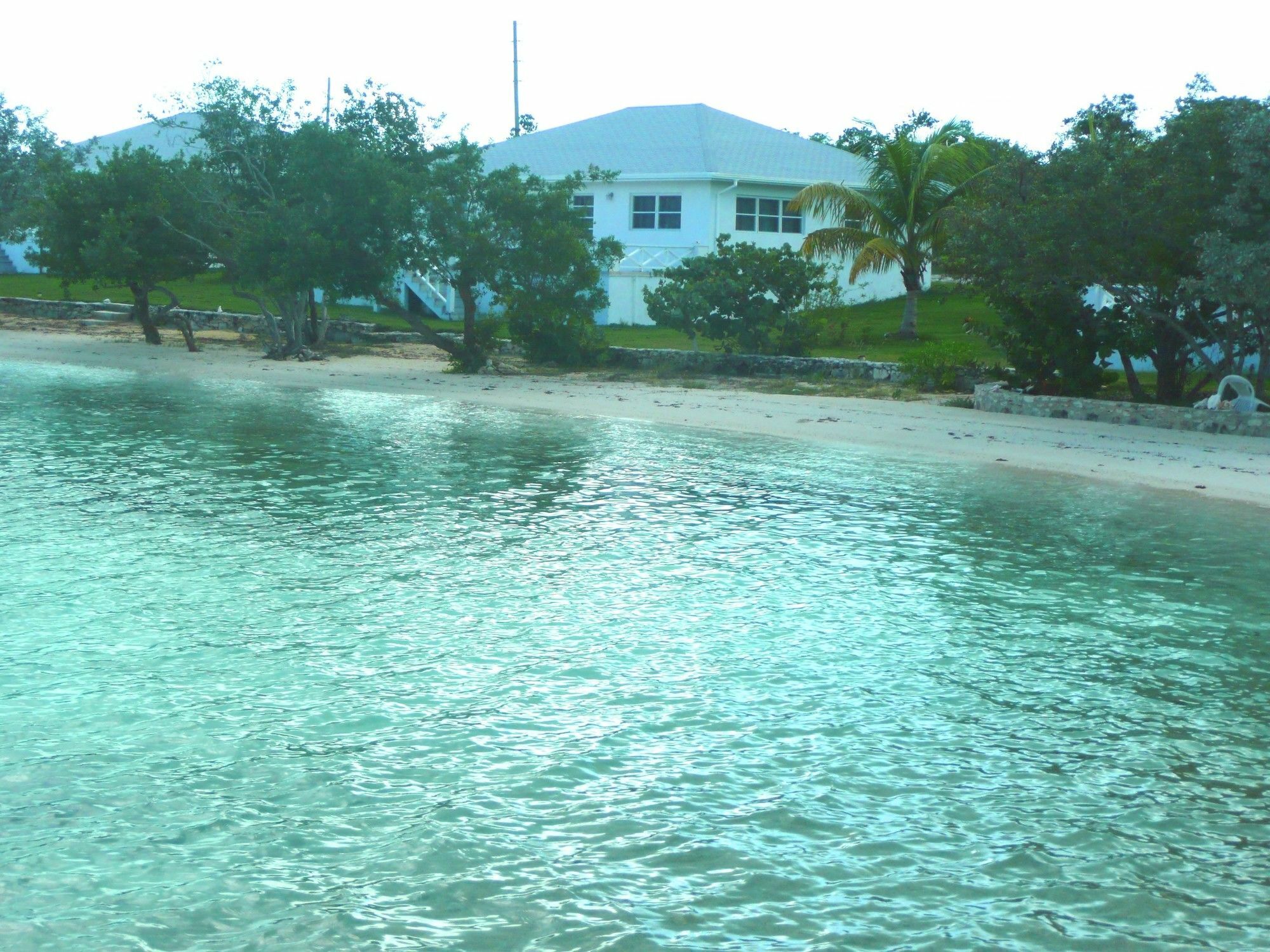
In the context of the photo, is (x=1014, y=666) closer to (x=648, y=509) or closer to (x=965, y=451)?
(x=648, y=509)

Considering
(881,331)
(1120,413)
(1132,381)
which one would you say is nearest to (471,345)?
(881,331)

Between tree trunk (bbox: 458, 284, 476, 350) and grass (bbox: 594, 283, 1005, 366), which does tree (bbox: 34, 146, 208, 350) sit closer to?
tree trunk (bbox: 458, 284, 476, 350)

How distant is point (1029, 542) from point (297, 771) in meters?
8.39

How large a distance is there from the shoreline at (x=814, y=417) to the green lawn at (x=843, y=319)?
2968mm

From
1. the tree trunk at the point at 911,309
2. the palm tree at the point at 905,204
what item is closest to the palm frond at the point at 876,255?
the palm tree at the point at 905,204

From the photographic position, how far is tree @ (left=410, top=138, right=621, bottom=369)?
27.5 meters

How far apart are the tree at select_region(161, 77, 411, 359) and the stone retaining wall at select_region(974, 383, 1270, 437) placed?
41.5 ft

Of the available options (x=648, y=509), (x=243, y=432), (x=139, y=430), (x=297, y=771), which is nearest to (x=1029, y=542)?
(x=648, y=509)

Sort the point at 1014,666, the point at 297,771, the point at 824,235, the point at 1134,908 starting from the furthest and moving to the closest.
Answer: the point at 824,235 → the point at 1014,666 → the point at 297,771 → the point at 1134,908

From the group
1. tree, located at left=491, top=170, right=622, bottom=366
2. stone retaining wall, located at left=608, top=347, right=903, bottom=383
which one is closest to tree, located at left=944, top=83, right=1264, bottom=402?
stone retaining wall, located at left=608, top=347, right=903, bottom=383

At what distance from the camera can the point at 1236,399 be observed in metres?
20.0

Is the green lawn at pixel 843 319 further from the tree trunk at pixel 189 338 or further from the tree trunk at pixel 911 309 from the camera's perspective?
the tree trunk at pixel 189 338

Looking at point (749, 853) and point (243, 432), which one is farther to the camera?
point (243, 432)

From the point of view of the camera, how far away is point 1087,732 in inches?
308
